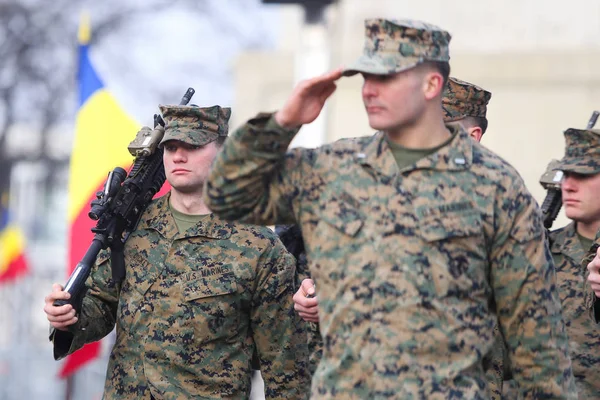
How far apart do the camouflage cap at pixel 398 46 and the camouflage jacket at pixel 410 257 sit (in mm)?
316

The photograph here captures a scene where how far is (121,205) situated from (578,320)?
2585 millimetres

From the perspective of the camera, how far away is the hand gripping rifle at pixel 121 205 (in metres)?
7.38

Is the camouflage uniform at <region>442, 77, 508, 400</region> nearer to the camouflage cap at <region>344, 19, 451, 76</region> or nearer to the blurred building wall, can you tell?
the camouflage cap at <region>344, 19, 451, 76</region>

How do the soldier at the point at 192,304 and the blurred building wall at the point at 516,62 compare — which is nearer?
the soldier at the point at 192,304

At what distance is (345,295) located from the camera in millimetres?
5289

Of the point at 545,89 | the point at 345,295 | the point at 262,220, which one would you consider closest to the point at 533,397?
the point at 345,295

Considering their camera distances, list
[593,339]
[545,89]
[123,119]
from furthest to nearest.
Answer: [545,89], [123,119], [593,339]

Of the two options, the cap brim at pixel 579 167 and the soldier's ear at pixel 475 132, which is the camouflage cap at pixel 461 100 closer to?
the soldier's ear at pixel 475 132

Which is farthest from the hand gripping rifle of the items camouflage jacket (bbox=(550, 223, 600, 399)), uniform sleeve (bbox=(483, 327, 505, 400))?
camouflage jacket (bbox=(550, 223, 600, 399))

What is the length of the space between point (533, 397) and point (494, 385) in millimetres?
2081

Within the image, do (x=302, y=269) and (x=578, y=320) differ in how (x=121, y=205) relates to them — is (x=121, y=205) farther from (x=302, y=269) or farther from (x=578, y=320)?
(x=578, y=320)

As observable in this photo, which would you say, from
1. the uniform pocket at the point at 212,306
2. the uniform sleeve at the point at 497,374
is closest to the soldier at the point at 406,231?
the uniform pocket at the point at 212,306

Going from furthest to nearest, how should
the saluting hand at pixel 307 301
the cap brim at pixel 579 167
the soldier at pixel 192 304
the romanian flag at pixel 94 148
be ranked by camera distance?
1. the romanian flag at pixel 94 148
2. the cap brim at pixel 579 167
3. the soldier at pixel 192 304
4. the saluting hand at pixel 307 301

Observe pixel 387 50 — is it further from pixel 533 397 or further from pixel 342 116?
pixel 342 116
